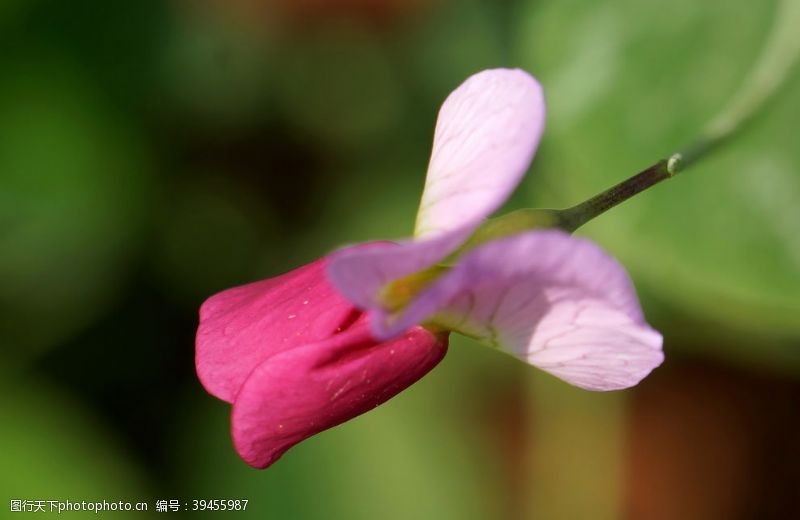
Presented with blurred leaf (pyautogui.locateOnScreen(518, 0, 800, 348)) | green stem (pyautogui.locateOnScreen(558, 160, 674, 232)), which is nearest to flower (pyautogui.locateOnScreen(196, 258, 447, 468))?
green stem (pyautogui.locateOnScreen(558, 160, 674, 232))

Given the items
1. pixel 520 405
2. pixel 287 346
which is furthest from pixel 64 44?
pixel 287 346

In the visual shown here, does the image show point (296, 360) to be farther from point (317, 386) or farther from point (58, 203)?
point (58, 203)

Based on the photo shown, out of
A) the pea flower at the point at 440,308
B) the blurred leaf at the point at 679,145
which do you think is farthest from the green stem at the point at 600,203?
the blurred leaf at the point at 679,145

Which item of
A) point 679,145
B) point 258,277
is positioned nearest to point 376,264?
point 679,145

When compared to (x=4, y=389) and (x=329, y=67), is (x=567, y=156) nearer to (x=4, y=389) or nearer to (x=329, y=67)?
(x=329, y=67)

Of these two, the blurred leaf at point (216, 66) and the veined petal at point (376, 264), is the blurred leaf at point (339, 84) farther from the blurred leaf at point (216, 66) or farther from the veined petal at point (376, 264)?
the veined petal at point (376, 264)
